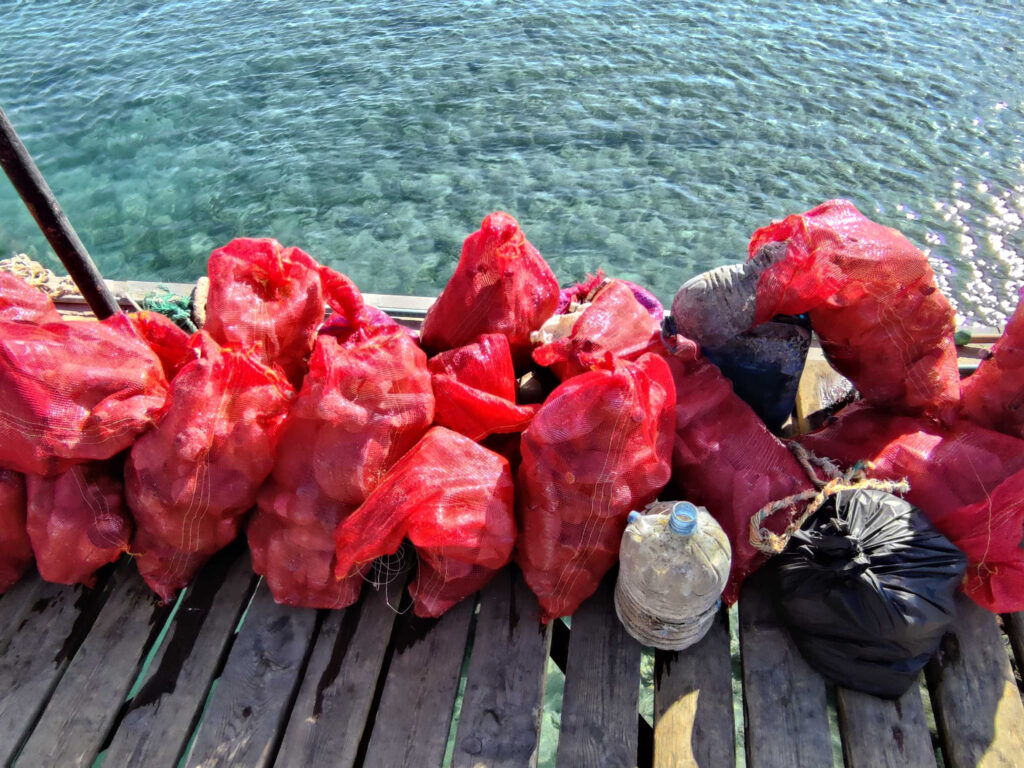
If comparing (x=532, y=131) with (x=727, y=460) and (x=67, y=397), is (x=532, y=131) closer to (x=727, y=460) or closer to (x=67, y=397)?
(x=727, y=460)

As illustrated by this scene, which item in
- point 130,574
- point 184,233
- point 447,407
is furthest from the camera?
point 184,233

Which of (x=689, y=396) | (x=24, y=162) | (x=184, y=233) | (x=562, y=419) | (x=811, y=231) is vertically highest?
(x=24, y=162)

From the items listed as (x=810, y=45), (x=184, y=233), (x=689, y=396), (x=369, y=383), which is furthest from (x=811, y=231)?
(x=810, y=45)

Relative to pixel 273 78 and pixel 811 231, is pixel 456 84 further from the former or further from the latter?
pixel 811 231

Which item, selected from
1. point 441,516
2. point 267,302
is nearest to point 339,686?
point 441,516

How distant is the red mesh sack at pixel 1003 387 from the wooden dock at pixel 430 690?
619 millimetres

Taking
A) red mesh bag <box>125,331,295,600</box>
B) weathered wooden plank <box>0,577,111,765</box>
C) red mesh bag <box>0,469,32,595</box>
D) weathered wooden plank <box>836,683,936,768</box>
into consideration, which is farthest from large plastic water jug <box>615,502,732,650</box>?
red mesh bag <box>0,469,32,595</box>

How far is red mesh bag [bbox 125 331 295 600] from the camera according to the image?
2.27m

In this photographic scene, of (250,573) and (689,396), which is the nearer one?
(689,396)

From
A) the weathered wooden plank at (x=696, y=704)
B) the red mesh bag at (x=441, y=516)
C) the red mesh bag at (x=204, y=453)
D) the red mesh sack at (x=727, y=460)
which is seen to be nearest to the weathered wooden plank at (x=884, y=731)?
the weathered wooden plank at (x=696, y=704)

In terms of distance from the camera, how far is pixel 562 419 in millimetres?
2186

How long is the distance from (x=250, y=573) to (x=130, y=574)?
0.43 m

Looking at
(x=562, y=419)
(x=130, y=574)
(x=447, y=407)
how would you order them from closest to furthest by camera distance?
(x=562, y=419) → (x=447, y=407) → (x=130, y=574)

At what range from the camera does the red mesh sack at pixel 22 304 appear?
2.43m
